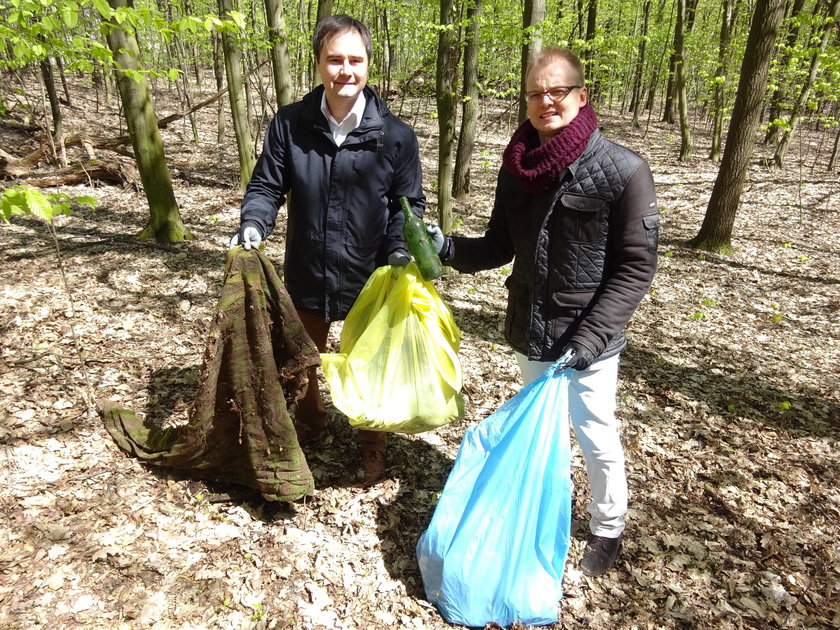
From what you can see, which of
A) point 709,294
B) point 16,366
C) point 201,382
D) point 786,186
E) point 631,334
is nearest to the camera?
point 201,382

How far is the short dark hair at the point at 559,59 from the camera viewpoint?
173 centimetres

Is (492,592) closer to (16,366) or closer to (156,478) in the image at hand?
(156,478)

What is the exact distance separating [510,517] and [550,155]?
52.2 inches

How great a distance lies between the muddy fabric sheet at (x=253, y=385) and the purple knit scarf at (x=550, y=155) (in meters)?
1.11

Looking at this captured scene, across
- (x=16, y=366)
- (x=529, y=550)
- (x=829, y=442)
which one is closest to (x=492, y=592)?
(x=529, y=550)

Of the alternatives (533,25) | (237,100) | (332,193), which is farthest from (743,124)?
(237,100)

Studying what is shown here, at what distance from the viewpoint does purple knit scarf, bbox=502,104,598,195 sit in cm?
177

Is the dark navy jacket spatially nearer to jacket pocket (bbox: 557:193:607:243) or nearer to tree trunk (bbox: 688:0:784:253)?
jacket pocket (bbox: 557:193:607:243)

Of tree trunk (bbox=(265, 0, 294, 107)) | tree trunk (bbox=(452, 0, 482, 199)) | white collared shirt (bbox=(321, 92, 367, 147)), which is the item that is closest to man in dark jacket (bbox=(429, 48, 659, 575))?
white collared shirt (bbox=(321, 92, 367, 147))

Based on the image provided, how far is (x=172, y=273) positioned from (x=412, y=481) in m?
3.43

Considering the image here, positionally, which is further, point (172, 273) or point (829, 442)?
point (172, 273)

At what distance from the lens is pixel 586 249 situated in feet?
6.07

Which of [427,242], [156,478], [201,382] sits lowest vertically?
[156,478]

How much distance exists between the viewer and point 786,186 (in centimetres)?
1023
